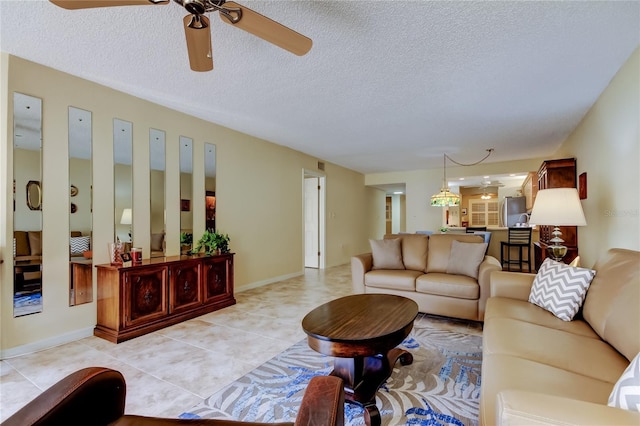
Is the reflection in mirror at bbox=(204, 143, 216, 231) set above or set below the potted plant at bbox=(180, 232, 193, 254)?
above

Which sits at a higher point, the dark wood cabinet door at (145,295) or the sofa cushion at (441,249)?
the sofa cushion at (441,249)

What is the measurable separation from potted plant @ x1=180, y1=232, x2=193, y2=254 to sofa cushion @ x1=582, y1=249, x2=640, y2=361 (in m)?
3.91

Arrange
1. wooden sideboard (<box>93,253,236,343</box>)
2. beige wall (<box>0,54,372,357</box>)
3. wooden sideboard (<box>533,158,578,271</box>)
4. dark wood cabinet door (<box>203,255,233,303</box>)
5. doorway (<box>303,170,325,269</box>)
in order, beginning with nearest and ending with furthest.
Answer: beige wall (<box>0,54,372,357</box>) → wooden sideboard (<box>93,253,236,343</box>) → dark wood cabinet door (<box>203,255,233,303</box>) → wooden sideboard (<box>533,158,578,271</box>) → doorway (<box>303,170,325,269</box>)

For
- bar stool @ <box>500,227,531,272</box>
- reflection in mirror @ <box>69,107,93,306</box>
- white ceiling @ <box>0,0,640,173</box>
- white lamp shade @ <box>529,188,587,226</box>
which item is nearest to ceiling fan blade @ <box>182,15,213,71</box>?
white ceiling @ <box>0,0,640,173</box>

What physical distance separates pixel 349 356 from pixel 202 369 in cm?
125

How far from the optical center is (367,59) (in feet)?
8.12

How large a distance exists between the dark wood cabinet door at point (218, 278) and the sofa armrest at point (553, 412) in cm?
330

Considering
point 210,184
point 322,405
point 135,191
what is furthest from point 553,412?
point 210,184

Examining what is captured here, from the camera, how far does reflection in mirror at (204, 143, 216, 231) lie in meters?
4.12

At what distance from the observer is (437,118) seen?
12.8 ft

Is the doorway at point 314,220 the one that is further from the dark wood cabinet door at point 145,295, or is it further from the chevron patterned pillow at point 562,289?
the chevron patterned pillow at point 562,289

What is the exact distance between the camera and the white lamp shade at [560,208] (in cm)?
258

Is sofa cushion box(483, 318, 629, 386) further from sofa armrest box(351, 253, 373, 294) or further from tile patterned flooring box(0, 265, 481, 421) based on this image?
sofa armrest box(351, 253, 373, 294)

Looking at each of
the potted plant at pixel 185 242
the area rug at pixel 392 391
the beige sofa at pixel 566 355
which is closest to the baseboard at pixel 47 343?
the potted plant at pixel 185 242
